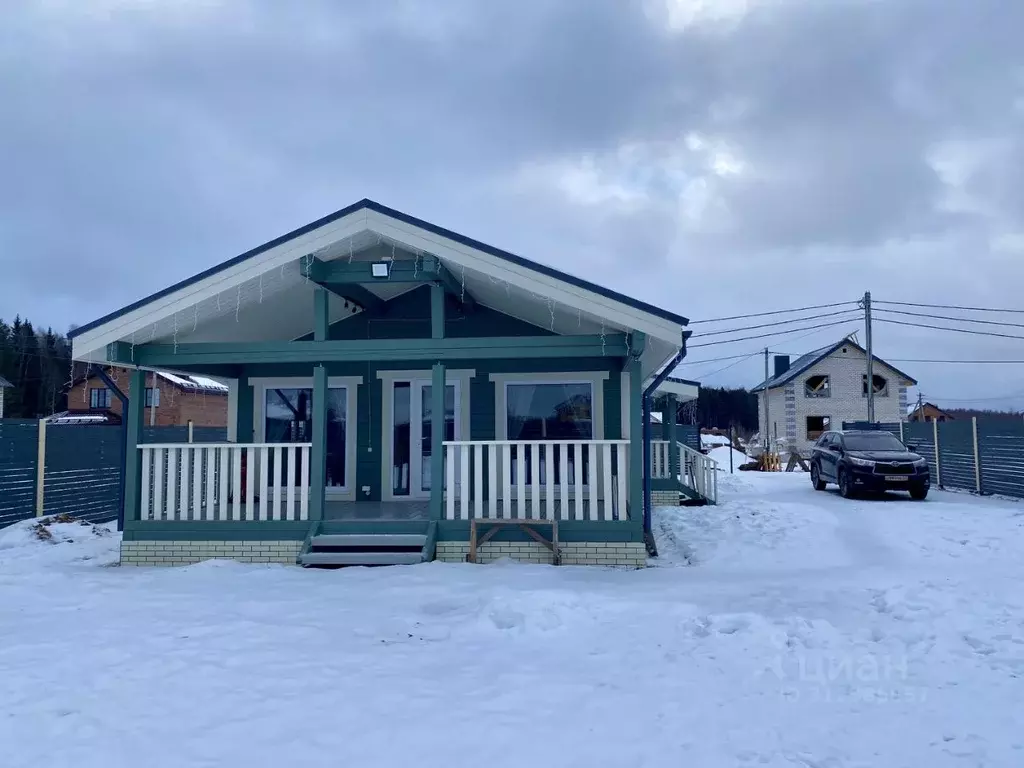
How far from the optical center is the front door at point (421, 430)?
1109cm

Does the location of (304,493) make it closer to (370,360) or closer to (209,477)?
(209,477)

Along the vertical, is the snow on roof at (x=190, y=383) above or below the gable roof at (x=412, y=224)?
above

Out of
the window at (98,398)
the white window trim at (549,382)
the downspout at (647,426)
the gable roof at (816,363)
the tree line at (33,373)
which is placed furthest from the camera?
the tree line at (33,373)

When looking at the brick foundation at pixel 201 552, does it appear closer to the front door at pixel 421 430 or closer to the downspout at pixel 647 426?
the front door at pixel 421 430

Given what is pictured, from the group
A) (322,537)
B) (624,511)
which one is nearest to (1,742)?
(322,537)

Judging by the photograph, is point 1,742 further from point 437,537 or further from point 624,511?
point 624,511

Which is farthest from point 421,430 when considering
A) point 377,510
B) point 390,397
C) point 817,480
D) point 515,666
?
point 817,480

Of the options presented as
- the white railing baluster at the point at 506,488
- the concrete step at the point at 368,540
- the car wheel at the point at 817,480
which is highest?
the white railing baluster at the point at 506,488

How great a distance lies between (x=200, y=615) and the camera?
605 cm

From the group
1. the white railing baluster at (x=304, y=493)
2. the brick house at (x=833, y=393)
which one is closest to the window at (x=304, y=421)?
the white railing baluster at (x=304, y=493)

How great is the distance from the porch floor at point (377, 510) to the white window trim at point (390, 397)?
0.29 metres

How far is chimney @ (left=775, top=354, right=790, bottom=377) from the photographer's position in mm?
44469

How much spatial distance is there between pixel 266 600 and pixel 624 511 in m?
4.07

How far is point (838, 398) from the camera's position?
3875 cm
